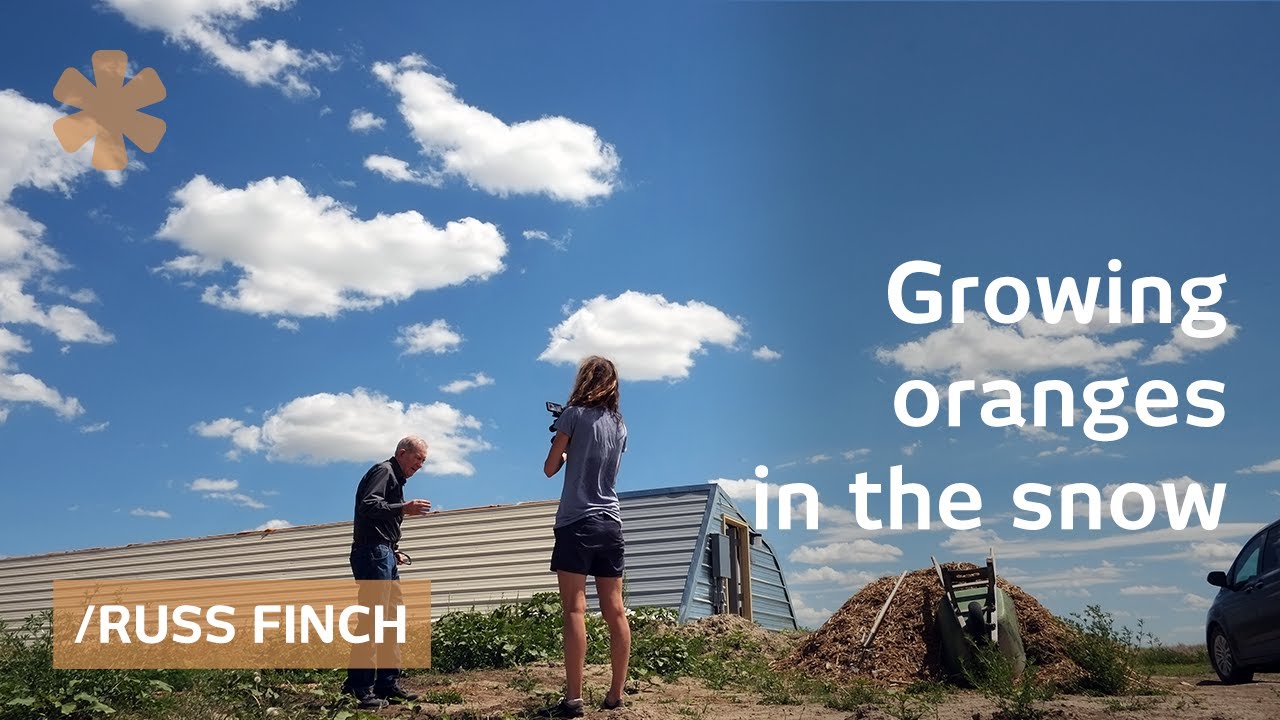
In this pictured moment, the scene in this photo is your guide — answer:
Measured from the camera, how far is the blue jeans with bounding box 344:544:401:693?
7.10m

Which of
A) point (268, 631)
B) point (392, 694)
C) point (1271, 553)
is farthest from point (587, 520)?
point (1271, 553)

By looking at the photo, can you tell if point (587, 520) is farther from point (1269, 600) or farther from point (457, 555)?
point (457, 555)

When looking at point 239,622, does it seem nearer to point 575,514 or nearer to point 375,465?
point 375,465

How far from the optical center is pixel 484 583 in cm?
1466

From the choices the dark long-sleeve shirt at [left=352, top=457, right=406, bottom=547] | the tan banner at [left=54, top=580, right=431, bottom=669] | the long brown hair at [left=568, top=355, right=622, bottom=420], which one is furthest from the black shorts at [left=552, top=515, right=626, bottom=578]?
the tan banner at [left=54, top=580, right=431, bottom=669]

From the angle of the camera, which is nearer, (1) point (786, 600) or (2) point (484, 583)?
(2) point (484, 583)

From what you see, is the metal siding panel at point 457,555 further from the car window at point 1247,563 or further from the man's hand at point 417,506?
the car window at point 1247,563

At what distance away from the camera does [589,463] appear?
631 centimetres

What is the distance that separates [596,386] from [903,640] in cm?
638

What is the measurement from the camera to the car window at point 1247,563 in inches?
449

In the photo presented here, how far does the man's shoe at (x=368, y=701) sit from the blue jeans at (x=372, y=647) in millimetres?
33

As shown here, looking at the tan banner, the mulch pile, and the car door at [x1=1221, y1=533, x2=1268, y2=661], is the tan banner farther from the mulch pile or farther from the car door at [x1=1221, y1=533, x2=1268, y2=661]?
the car door at [x1=1221, y1=533, x2=1268, y2=661]

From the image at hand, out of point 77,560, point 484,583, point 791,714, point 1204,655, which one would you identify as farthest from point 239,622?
point 1204,655

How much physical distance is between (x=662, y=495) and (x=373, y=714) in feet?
35.8
